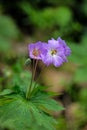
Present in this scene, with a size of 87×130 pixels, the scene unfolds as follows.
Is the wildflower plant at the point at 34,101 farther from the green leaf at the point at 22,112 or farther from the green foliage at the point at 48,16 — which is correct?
the green foliage at the point at 48,16

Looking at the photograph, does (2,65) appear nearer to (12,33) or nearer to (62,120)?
(12,33)

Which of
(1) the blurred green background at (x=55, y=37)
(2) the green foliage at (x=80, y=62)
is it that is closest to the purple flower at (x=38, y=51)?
(1) the blurred green background at (x=55, y=37)

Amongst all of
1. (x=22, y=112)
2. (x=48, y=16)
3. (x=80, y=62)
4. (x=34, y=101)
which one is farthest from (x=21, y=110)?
(x=48, y=16)

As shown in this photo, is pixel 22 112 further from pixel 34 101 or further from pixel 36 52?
pixel 36 52

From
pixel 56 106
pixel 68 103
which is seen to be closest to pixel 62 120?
Result: pixel 68 103

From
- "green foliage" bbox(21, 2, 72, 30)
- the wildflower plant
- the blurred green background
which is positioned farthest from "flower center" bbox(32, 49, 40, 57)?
"green foliage" bbox(21, 2, 72, 30)
